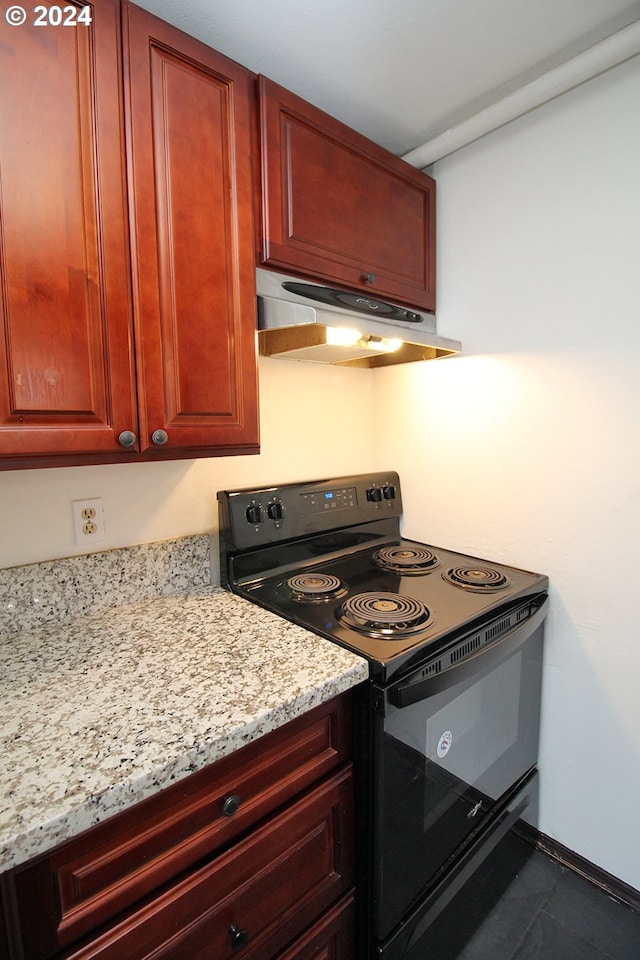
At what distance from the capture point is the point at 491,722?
3.99 ft

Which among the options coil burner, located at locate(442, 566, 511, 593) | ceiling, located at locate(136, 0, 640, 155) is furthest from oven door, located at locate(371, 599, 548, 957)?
ceiling, located at locate(136, 0, 640, 155)

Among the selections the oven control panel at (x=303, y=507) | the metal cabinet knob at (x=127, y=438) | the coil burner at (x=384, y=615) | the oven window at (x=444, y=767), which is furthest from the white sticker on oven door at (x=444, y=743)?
the metal cabinet knob at (x=127, y=438)

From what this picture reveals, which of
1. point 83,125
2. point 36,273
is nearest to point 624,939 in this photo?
point 36,273

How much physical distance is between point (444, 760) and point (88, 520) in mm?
1040

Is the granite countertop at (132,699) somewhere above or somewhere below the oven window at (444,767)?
above

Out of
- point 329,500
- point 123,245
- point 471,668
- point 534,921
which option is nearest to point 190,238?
point 123,245

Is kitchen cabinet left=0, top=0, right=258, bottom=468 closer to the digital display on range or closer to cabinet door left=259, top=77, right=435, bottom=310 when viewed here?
cabinet door left=259, top=77, right=435, bottom=310

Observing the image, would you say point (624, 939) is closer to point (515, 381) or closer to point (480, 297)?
point (515, 381)

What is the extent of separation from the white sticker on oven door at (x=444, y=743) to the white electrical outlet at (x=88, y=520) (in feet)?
3.17

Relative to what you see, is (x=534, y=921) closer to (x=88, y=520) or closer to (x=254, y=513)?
(x=254, y=513)

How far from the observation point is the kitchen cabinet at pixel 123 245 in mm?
774

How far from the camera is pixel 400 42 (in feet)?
3.57

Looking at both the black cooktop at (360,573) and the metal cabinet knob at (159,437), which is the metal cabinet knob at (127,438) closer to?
the metal cabinet knob at (159,437)

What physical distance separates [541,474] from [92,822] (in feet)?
4.29
